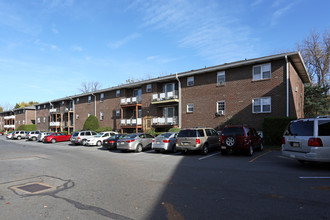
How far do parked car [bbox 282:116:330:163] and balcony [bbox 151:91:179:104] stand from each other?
16.7 m

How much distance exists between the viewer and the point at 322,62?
3631 centimetres

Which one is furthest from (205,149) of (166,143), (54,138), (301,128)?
(54,138)

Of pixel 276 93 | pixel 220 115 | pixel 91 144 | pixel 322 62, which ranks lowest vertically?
pixel 91 144

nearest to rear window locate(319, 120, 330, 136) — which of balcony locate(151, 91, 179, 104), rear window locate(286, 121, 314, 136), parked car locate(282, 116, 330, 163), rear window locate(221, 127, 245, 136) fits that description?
parked car locate(282, 116, 330, 163)

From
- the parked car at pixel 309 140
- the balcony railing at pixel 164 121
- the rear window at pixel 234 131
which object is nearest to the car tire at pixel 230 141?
the rear window at pixel 234 131

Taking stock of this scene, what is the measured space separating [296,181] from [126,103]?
88.6 feet

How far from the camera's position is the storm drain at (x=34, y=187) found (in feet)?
21.8

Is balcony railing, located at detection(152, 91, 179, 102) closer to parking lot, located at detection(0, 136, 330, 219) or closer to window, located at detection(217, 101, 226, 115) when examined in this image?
window, located at detection(217, 101, 226, 115)

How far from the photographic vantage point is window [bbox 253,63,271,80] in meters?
19.6

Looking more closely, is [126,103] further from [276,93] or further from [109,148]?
[276,93]

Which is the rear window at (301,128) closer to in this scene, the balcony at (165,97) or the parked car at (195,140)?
the parked car at (195,140)

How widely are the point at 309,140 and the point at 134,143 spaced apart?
1110 cm

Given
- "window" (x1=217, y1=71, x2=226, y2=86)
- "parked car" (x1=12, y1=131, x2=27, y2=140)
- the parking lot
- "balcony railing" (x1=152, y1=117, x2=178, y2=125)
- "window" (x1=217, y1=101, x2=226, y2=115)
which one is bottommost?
"parked car" (x1=12, y1=131, x2=27, y2=140)

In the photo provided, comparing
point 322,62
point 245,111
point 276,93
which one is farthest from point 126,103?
point 322,62
